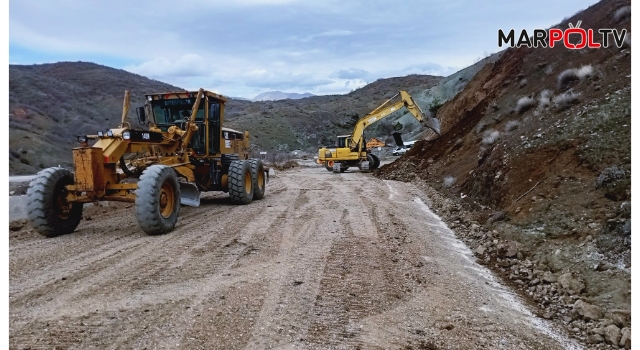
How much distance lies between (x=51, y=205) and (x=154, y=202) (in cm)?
193

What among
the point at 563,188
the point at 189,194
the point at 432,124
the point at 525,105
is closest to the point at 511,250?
the point at 563,188

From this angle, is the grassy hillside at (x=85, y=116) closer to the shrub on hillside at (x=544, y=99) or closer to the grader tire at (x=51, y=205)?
the grader tire at (x=51, y=205)

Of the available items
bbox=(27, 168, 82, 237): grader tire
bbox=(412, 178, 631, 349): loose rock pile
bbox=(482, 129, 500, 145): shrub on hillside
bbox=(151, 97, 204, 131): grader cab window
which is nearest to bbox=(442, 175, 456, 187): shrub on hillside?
bbox=(482, 129, 500, 145): shrub on hillside

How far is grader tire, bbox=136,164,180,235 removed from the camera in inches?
315

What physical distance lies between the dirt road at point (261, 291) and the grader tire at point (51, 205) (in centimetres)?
27

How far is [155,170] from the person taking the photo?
8320mm

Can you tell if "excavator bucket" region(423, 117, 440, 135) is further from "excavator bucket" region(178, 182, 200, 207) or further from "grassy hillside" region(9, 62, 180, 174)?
"grassy hillside" region(9, 62, 180, 174)

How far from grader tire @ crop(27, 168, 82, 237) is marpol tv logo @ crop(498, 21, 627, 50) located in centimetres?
1162

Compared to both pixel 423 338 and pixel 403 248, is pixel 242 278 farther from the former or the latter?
pixel 403 248

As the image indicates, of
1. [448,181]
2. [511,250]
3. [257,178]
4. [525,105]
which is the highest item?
[525,105]

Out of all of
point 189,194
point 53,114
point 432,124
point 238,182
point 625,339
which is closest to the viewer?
point 625,339

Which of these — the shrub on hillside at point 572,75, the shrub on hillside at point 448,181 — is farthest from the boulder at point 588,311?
the shrub on hillside at point 572,75

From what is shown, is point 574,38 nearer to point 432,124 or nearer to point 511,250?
point 432,124

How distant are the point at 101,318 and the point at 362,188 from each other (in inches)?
490
